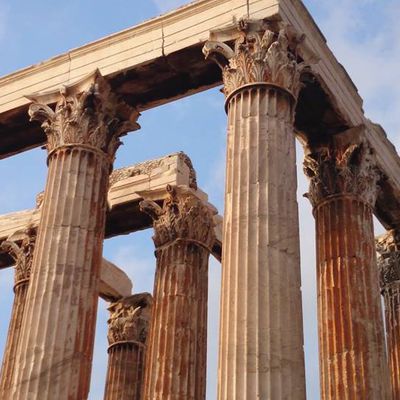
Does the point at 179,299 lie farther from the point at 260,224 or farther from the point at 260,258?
the point at 260,258

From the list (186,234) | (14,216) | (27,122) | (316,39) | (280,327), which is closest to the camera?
(280,327)

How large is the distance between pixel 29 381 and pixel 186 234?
943 centimetres

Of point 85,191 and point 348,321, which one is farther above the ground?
point 85,191

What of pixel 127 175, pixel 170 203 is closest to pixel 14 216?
pixel 127 175

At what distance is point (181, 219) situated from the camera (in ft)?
97.4

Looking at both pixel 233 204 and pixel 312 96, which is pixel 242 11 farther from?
pixel 233 204

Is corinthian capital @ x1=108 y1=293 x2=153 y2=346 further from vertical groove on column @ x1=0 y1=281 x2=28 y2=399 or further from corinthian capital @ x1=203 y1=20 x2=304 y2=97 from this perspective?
corinthian capital @ x1=203 y1=20 x2=304 y2=97

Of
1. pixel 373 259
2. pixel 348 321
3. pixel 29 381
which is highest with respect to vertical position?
pixel 373 259

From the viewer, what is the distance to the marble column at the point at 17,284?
31016mm

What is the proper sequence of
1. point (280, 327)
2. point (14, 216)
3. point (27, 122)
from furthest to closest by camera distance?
1. point (14, 216)
2. point (27, 122)
3. point (280, 327)

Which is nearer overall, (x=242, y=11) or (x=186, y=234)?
(x=242, y=11)

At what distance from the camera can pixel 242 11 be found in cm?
2356

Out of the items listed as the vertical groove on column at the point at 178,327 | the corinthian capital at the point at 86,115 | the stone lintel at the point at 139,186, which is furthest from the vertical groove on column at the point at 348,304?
the stone lintel at the point at 139,186

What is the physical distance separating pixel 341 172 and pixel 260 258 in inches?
282
